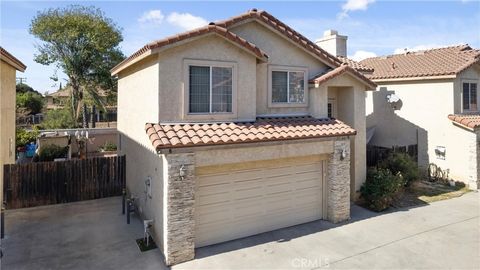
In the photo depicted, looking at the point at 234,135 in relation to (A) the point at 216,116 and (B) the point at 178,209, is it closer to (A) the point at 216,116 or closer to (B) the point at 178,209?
(A) the point at 216,116

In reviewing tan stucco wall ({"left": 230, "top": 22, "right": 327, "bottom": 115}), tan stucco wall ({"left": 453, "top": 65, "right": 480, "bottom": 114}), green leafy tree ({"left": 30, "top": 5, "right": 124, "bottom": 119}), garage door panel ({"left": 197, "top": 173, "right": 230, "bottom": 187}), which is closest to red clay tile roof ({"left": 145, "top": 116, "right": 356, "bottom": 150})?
tan stucco wall ({"left": 230, "top": 22, "right": 327, "bottom": 115})

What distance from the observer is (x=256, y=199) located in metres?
11.1

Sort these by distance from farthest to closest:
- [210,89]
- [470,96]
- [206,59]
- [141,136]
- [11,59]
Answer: [470,96], [11,59], [141,136], [210,89], [206,59]

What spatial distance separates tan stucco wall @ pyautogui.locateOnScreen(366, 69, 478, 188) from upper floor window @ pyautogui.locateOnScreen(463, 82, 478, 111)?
69 cm

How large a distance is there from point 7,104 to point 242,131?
11428 millimetres

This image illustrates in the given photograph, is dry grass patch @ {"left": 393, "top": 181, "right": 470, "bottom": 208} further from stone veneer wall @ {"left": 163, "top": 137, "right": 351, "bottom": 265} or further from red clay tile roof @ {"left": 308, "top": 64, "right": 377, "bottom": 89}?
stone veneer wall @ {"left": 163, "top": 137, "right": 351, "bottom": 265}

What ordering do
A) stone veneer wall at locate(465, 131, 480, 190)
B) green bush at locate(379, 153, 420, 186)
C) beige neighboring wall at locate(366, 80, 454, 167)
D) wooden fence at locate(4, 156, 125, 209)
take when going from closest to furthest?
1. wooden fence at locate(4, 156, 125, 209)
2. green bush at locate(379, 153, 420, 186)
3. stone veneer wall at locate(465, 131, 480, 190)
4. beige neighboring wall at locate(366, 80, 454, 167)

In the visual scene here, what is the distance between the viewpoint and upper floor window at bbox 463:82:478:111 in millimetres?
18750

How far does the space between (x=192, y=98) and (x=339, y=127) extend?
19.5 ft

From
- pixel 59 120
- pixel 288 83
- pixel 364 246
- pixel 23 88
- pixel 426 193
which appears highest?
pixel 23 88

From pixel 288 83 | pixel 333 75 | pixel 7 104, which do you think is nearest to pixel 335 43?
pixel 333 75

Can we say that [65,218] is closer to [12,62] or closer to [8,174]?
[8,174]

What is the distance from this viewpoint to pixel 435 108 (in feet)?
61.4

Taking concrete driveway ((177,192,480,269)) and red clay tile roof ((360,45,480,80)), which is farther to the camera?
red clay tile roof ((360,45,480,80))
